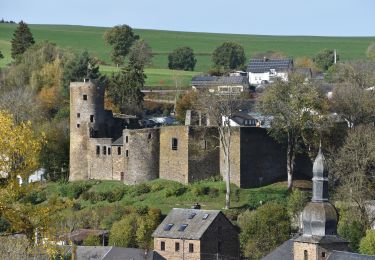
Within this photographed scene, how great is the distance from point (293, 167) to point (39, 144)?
43.6 meters

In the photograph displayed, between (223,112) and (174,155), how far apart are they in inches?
151

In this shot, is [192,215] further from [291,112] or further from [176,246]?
[291,112]

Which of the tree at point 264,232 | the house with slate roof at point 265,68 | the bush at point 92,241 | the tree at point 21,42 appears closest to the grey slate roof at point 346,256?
the tree at point 264,232

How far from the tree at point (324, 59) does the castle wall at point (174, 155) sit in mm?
69866

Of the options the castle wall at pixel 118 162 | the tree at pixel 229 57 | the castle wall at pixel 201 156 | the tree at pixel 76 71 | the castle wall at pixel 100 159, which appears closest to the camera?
the castle wall at pixel 201 156

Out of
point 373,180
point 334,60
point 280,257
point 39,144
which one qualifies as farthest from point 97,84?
point 334,60

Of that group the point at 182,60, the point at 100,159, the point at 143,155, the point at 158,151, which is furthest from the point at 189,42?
the point at 158,151

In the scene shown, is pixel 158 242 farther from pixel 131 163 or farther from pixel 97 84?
pixel 97 84

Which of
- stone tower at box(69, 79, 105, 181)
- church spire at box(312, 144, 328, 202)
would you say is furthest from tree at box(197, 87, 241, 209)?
church spire at box(312, 144, 328, 202)

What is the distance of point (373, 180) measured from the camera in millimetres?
67375

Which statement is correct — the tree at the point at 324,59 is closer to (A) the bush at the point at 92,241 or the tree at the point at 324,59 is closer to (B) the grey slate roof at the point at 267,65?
(B) the grey slate roof at the point at 267,65

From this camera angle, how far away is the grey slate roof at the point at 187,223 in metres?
63.3

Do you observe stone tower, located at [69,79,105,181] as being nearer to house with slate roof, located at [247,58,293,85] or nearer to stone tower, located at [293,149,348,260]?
stone tower, located at [293,149,348,260]

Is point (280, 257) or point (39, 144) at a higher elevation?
point (39, 144)
